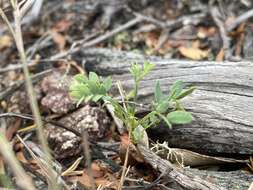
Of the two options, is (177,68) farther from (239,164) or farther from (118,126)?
(239,164)

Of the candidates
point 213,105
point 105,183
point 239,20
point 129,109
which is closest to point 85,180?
point 105,183

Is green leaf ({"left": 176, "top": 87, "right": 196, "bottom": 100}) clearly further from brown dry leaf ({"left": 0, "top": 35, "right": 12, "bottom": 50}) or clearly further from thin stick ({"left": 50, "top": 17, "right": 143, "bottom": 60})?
brown dry leaf ({"left": 0, "top": 35, "right": 12, "bottom": 50})

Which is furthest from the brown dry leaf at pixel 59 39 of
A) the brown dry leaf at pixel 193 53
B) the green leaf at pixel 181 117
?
the green leaf at pixel 181 117

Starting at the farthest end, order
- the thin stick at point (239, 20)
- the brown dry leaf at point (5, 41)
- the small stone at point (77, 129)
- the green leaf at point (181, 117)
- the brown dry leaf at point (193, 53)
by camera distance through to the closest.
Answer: the brown dry leaf at point (5, 41), the thin stick at point (239, 20), the brown dry leaf at point (193, 53), the small stone at point (77, 129), the green leaf at point (181, 117)

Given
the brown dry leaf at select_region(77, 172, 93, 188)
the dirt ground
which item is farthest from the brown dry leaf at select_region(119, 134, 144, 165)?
the brown dry leaf at select_region(77, 172, 93, 188)

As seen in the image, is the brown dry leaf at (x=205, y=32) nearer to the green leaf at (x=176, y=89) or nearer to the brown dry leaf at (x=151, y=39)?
the brown dry leaf at (x=151, y=39)

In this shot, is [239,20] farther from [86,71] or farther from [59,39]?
[59,39]
